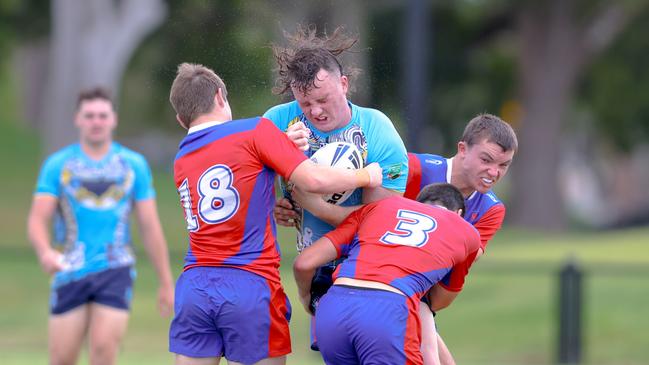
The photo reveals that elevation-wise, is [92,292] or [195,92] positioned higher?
[195,92]

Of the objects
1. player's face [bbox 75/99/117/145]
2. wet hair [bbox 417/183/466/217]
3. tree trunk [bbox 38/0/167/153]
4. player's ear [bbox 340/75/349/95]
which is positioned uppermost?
tree trunk [bbox 38/0/167/153]

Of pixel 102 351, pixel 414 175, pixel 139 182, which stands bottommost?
pixel 102 351

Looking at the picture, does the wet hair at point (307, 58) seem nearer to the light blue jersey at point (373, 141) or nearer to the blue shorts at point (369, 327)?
the light blue jersey at point (373, 141)

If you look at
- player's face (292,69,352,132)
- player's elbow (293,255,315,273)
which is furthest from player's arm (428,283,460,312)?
player's face (292,69,352,132)

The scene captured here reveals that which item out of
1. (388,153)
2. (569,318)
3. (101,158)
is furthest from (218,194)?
(569,318)

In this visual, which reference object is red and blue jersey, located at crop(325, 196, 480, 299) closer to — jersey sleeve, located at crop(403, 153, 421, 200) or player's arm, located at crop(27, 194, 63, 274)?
jersey sleeve, located at crop(403, 153, 421, 200)

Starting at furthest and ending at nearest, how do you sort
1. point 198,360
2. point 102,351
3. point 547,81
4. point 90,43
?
point 547,81 < point 90,43 < point 102,351 < point 198,360

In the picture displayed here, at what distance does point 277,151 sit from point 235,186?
0.26 meters

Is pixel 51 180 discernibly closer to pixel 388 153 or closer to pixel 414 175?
pixel 414 175

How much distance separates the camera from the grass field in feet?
43.5

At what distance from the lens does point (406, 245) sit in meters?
5.57

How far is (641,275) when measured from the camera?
13125mm

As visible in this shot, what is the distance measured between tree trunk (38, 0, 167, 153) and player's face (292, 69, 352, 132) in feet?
47.4

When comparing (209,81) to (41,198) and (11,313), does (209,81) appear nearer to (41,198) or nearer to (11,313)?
(41,198)
